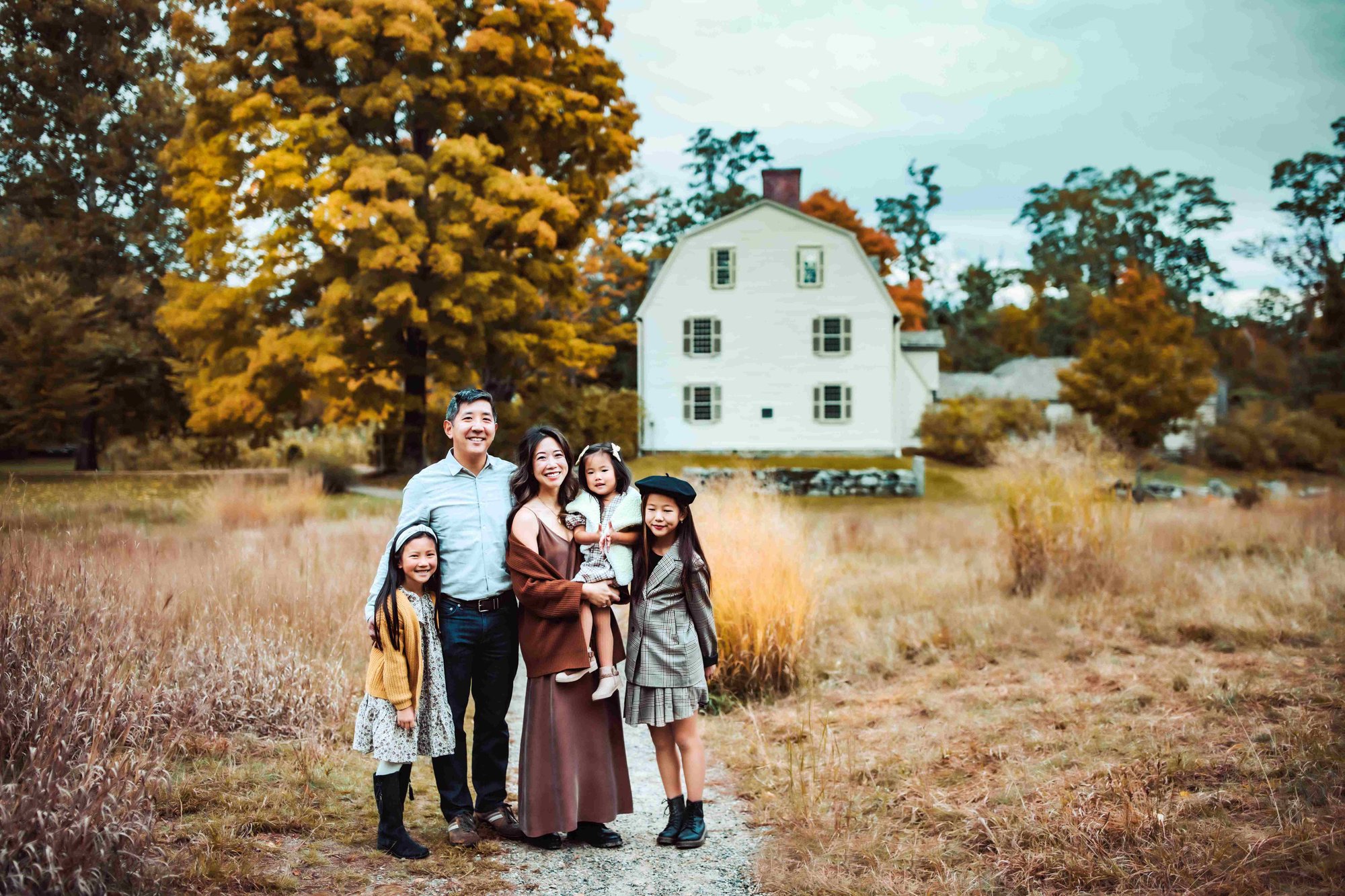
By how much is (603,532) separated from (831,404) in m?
25.0

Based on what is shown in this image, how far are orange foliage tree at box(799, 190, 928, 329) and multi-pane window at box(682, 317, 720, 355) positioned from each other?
9688mm

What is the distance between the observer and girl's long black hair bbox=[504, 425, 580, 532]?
13.9 feet

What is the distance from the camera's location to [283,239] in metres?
16.5

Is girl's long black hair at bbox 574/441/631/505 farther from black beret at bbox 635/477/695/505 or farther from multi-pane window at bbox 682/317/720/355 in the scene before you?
multi-pane window at bbox 682/317/720/355

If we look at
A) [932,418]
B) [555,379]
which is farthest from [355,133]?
[932,418]

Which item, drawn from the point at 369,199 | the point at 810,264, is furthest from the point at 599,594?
the point at 810,264

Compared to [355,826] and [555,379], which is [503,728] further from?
[555,379]

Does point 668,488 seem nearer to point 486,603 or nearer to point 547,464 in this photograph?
point 547,464

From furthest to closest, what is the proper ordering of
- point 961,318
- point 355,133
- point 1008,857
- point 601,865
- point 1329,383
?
1. point 961,318
2. point 1329,383
3. point 355,133
4. point 601,865
5. point 1008,857

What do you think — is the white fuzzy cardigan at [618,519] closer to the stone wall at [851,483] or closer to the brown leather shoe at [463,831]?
the brown leather shoe at [463,831]

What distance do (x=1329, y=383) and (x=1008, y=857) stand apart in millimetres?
45199

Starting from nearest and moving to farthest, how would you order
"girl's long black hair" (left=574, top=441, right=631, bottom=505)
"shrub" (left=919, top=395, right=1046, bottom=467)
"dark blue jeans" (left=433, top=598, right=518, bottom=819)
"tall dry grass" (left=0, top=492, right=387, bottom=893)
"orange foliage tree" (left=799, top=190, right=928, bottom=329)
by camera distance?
"tall dry grass" (left=0, top=492, right=387, bottom=893) < "dark blue jeans" (left=433, top=598, right=518, bottom=819) < "girl's long black hair" (left=574, top=441, right=631, bottom=505) < "shrub" (left=919, top=395, right=1046, bottom=467) < "orange foliage tree" (left=799, top=190, right=928, bottom=329)

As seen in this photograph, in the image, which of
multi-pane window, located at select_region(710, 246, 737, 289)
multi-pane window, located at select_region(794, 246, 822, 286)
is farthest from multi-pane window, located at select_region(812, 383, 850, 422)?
multi-pane window, located at select_region(710, 246, 737, 289)

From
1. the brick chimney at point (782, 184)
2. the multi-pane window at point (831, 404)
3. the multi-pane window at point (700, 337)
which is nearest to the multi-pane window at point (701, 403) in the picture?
the multi-pane window at point (700, 337)
